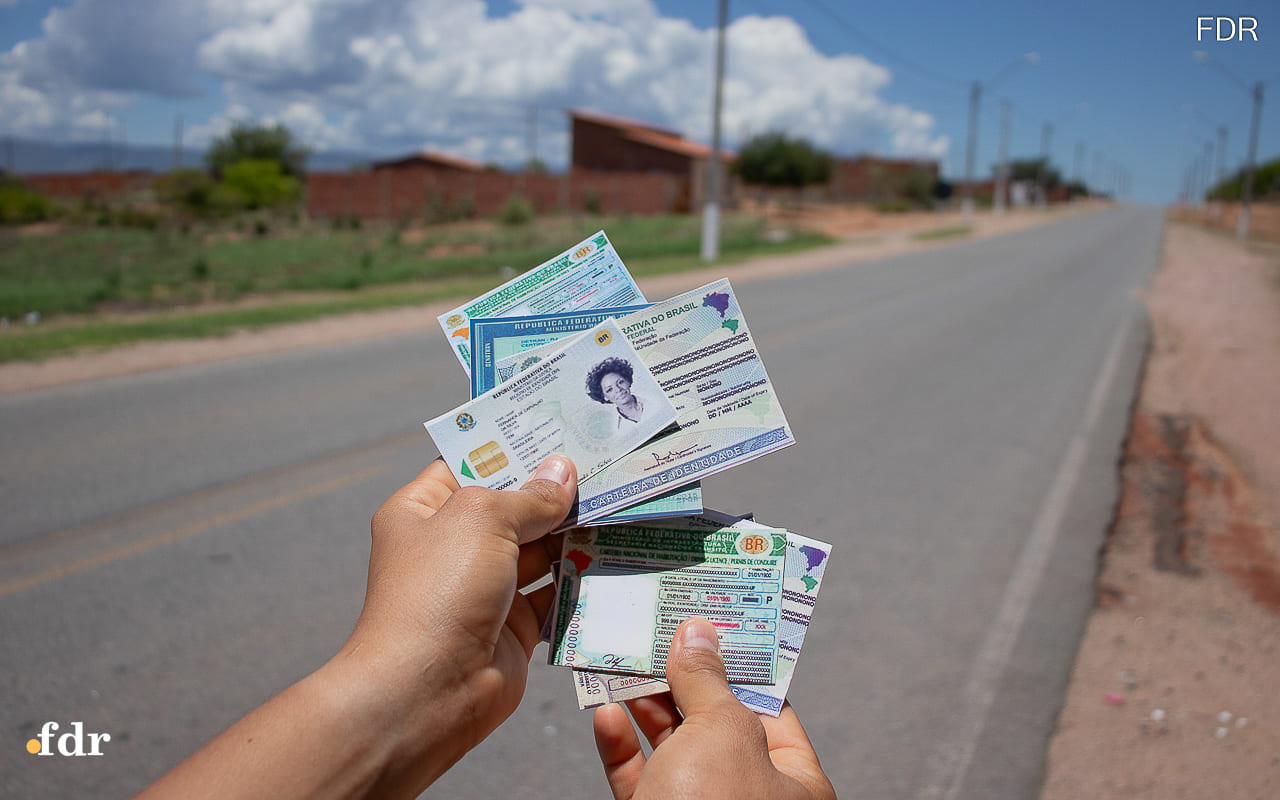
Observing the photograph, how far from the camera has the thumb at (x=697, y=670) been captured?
4.30 feet

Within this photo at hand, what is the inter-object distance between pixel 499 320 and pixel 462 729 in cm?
67

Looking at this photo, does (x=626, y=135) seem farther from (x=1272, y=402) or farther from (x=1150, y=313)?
(x=1272, y=402)

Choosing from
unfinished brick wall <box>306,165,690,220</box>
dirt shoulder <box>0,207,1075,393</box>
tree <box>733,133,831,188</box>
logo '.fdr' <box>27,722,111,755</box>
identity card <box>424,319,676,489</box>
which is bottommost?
logo '.fdr' <box>27,722,111,755</box>

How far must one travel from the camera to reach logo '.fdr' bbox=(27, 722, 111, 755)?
9.55 ft

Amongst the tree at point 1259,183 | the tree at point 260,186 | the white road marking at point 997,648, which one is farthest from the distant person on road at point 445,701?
the tree at point 1259,183

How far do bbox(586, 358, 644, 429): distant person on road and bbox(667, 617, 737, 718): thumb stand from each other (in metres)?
0.35

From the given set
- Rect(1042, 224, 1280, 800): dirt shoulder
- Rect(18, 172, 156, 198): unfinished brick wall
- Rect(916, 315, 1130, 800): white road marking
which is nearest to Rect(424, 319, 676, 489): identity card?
Rect(916, 315, 1130, 800): white road marking

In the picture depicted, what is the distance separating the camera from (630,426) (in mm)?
1477

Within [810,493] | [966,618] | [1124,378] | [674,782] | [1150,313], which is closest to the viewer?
[674,782]

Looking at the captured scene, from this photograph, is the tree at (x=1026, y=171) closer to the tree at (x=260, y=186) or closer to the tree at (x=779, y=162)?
the tree at (x=779, y=162)

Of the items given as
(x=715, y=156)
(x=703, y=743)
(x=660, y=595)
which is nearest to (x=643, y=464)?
(x=660, y=595)

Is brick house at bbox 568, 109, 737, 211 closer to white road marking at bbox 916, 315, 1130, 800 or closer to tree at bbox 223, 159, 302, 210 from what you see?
tree at bbox 223, 159, 302, 210

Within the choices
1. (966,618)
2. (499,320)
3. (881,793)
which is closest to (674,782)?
(499,320)

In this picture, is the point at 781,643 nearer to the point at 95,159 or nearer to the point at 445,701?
the point at 445,701
